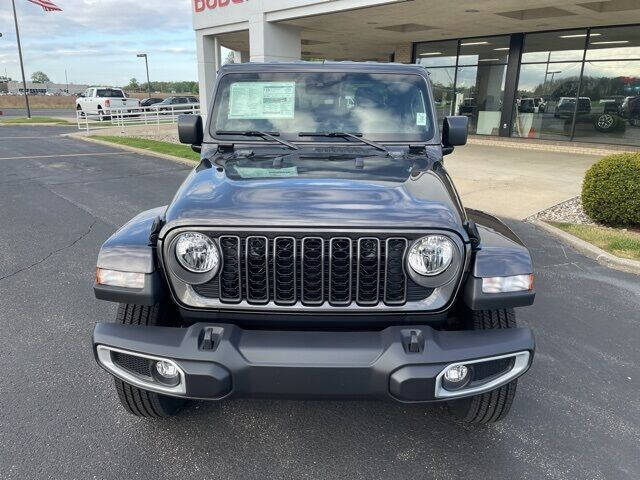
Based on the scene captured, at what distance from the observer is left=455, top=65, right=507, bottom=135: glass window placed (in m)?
17.4

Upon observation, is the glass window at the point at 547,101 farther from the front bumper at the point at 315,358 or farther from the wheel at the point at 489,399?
the front bumper at the point at 315,358

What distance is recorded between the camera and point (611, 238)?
6098 millimetres

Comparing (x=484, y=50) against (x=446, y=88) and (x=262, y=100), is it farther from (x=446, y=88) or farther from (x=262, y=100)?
(x=262, y=100)

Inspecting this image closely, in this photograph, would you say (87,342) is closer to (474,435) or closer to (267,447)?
(267,447)

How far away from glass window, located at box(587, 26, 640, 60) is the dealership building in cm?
3

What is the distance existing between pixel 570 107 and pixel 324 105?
15109 mm

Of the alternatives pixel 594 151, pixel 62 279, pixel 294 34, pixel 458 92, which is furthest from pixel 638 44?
pixel 62 279

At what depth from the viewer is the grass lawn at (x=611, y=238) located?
5.64 m

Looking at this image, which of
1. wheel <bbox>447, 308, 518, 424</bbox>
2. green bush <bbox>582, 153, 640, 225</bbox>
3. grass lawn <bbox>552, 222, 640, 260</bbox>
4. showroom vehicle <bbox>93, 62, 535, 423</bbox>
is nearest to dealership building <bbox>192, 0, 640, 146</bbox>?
green bush <bbox>582, 153, 640, 225</bbox>

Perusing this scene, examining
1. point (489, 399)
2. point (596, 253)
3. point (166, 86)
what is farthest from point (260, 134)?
point (166, 86)

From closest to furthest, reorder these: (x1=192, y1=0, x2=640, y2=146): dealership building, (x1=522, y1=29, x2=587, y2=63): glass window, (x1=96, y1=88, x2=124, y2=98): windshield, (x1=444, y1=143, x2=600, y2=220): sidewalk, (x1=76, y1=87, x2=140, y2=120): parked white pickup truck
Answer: (x1=444, y1=143, x2=600, y2=220): sidewalk → (x1=192, y1=0, x2=640, y2=146): dealership building → (x1=522, y1=29, x2=587, y2=63): glass window → (x1=76, y1=87, x2=140, y2=120): parked white pickup truck → (x1=96, y1=88, x2=124, y2=98): windshield

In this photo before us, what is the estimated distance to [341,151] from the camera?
312cm

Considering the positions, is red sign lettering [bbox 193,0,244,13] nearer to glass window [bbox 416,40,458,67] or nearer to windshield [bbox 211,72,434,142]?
glass window [bbox 416,40,458,67]

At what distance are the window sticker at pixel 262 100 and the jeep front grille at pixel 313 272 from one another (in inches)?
59.0
